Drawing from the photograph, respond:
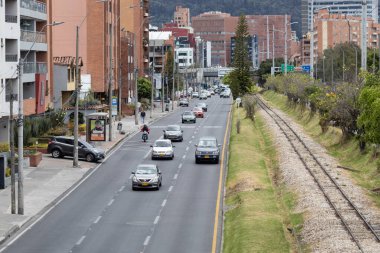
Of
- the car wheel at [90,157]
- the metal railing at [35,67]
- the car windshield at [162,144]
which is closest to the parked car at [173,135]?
the metal railing at [35,67]

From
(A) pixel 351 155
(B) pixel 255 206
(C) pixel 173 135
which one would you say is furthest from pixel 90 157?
(B) pixel 255 206

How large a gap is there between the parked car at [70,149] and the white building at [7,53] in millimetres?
4227

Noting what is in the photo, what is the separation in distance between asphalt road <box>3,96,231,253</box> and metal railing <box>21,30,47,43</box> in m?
15.7

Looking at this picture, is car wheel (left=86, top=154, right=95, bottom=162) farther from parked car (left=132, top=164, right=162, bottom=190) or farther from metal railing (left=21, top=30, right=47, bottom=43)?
metal railing (left=21, top=30, right=47, bottom=43)

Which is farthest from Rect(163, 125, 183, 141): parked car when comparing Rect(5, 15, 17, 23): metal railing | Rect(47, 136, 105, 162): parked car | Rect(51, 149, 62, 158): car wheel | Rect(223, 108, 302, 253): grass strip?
Rect(5, 15, 17, 23): metal railing

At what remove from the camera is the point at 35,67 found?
7631 centimetres

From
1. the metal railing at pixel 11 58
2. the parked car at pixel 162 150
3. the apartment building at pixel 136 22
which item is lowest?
the parked car at pixel 162 150

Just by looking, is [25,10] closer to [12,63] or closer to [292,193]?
[12,63]

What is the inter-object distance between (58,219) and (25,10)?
35605mm

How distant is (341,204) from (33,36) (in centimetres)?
4110

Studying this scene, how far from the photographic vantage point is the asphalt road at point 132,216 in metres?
34.2

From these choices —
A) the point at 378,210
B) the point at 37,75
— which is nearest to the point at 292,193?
the point at 378,210

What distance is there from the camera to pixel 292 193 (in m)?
45.8

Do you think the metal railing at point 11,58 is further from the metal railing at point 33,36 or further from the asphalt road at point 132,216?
the asphalt road at point 132,216
